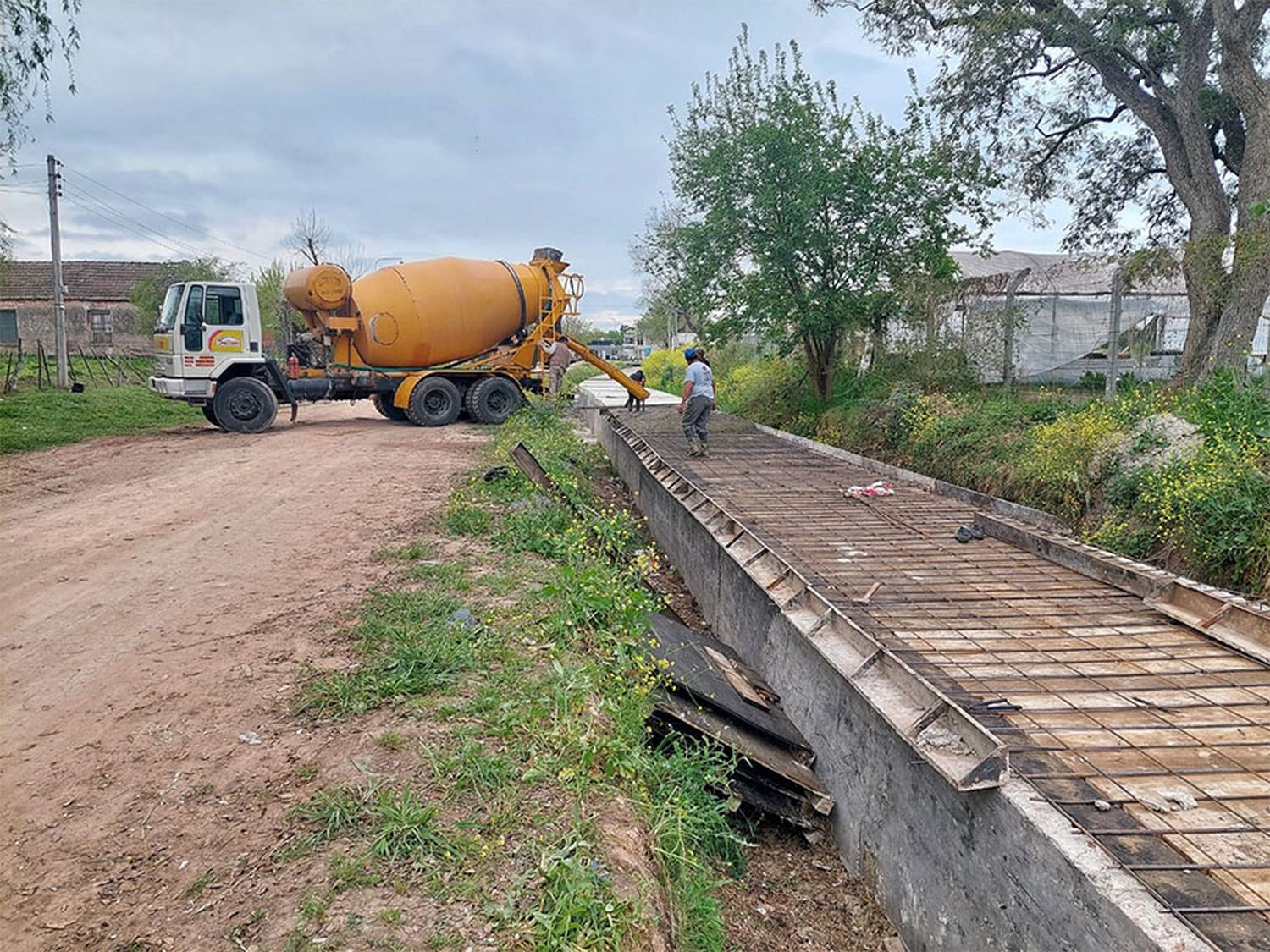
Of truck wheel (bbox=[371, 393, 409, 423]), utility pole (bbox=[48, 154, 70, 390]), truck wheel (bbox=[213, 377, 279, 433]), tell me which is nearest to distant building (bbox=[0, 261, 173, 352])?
utility pole (bbox=[48, 154, 70, 390])

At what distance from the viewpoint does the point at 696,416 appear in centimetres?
1144

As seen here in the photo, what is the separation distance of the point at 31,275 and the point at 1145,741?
1750 inches

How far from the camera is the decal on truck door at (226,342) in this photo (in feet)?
44.5

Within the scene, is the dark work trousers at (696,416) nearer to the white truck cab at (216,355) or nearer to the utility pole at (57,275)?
the white truck cab at (216,355)

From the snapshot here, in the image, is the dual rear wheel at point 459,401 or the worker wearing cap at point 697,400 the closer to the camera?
the worker wearing cap at point 697,400

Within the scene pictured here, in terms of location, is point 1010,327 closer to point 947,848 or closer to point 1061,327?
point 1061,327

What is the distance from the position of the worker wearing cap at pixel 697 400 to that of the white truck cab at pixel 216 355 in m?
7.69

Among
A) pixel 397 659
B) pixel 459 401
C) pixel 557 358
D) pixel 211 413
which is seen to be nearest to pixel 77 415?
pixel 211 413

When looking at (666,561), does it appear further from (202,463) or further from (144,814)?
(144,814)

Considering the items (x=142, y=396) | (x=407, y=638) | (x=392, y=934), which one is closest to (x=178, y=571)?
(x=407, y=638)

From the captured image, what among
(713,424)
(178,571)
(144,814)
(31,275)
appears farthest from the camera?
(31,275)

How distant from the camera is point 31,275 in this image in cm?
3562

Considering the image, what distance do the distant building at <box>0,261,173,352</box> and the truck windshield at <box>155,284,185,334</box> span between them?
22.2 meters

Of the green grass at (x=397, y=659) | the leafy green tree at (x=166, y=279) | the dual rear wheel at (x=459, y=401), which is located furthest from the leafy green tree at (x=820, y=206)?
the leafy green tree at (x=166, y=279)
